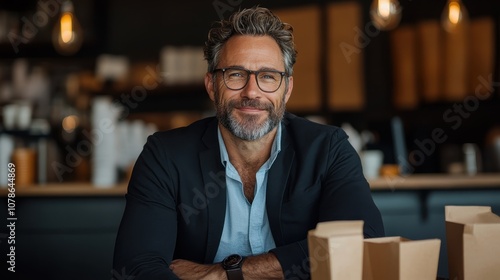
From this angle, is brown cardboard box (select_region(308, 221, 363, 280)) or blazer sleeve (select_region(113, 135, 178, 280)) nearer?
brown cardboard box (select_region(308, 221, 363, 280))

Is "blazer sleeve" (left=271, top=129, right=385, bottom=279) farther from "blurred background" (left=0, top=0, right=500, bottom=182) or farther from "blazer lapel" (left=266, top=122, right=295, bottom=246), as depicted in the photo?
"blurred background" (left=0, top=0, right=500, bottom=182)

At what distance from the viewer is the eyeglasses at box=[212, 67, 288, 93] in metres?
1.71

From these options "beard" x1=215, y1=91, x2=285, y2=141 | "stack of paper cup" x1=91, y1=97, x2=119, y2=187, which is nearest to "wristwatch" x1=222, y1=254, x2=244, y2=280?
"beard" x1=215, y1=91, x2=285, y2=141

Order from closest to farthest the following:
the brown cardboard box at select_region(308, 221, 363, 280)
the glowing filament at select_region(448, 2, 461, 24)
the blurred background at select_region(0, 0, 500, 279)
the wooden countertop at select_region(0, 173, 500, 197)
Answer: the brown cardboard box at select_region(308, 221, 363, 280)
the wooden countertop at select_region(0, 173, 500, 197)
the glowing filament at select_region(448, 2, 461, 24)
the blurred background at select_region(0, 0, 500, 279)

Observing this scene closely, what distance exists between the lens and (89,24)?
17.2 feet

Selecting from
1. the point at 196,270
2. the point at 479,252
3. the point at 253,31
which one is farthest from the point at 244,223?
the point at 479,252

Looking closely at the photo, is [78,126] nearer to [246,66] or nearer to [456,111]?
[456,111]

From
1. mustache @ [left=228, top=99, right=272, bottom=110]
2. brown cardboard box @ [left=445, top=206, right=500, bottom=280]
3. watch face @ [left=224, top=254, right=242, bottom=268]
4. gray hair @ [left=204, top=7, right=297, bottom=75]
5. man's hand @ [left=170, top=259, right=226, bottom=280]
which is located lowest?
man's hand @ [left=170, top=259, right=226, bottom=280]

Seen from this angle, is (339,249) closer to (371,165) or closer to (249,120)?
(249,120)

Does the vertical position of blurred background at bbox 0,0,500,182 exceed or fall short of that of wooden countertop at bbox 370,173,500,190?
it exceeds it

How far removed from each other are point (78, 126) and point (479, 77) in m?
3.30

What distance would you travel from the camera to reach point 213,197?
5.71 ft

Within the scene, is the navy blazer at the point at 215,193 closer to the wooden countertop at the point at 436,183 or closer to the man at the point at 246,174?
the man at the point at 246,174

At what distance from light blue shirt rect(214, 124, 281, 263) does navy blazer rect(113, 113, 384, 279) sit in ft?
0.09
